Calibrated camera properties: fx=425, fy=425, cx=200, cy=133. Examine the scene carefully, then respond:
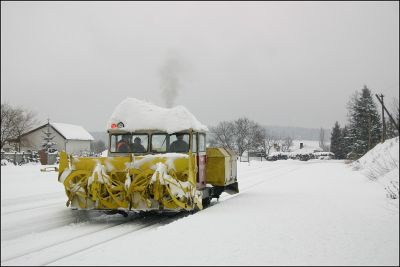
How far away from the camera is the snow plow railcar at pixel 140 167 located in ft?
30.9

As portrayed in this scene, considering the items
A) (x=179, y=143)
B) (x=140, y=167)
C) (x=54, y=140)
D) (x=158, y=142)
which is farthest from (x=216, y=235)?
(x=54, y=140)

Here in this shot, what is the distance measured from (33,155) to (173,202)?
33.5 meters

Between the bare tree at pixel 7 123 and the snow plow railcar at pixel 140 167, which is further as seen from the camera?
the bare tree at pixel 7 123

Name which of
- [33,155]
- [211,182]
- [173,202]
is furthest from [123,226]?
[33,155]

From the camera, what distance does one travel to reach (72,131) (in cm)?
6606

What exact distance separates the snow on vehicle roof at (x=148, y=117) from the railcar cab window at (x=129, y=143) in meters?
0.24

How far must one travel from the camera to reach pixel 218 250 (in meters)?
6.22

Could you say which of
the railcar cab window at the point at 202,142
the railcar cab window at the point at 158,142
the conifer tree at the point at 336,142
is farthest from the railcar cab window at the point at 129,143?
the conifer tree at the point at 336,142

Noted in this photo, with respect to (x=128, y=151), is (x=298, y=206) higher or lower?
lower

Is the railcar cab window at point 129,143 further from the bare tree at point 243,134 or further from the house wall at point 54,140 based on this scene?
the bare tree at point 243,134

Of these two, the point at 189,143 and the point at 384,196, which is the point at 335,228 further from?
the point at 384,196

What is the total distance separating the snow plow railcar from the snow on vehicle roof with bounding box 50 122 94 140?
54.1m

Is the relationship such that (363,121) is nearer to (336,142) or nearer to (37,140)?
(336,142)

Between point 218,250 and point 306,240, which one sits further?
point 306,240
